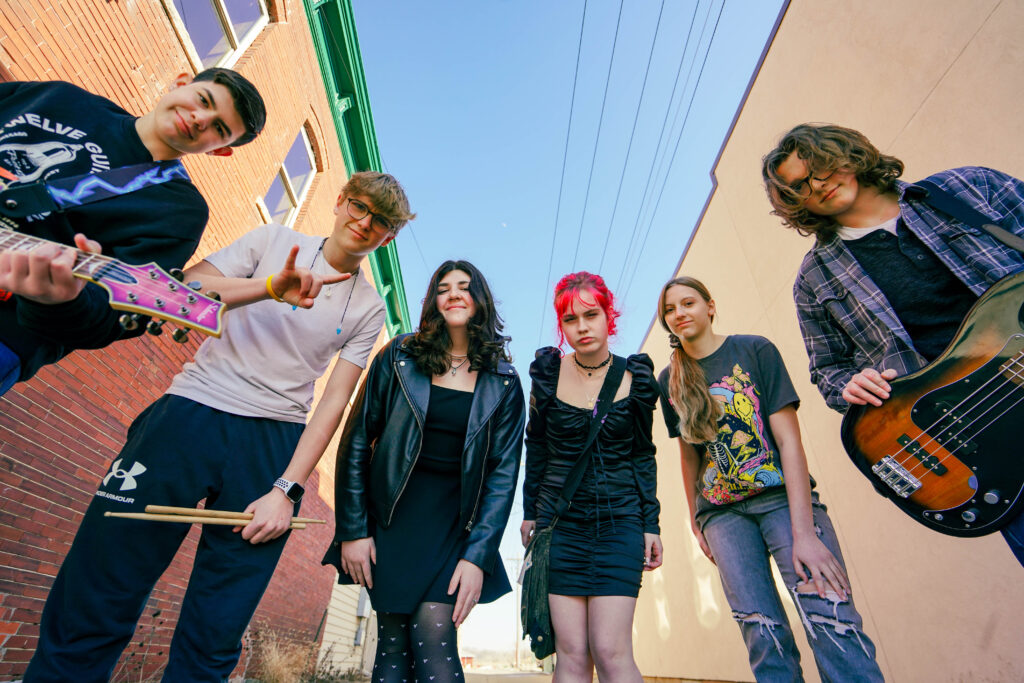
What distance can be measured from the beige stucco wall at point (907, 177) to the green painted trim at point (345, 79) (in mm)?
6498

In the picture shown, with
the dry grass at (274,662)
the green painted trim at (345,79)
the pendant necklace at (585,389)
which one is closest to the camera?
the pendant necklace at (585,389)

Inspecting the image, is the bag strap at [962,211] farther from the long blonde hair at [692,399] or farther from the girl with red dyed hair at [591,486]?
the girl with red dyed hair at [591,486]

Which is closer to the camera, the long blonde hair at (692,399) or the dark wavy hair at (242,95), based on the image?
the dark wavy hair at (242,95)

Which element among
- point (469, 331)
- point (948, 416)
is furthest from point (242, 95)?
point (948, 416)

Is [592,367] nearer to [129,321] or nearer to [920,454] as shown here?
[920,454]

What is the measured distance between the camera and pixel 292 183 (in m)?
7.69

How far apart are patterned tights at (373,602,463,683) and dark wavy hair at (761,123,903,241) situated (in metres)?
2.19

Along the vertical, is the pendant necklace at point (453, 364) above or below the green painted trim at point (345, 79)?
below

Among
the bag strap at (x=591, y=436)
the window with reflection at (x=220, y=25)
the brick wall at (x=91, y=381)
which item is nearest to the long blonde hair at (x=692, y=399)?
the bag strap at (x=591, y=436)

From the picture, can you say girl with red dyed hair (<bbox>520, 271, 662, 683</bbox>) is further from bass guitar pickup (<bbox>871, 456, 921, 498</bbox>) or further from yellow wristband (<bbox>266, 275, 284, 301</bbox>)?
yellow wristband (<bbox>266, 275, 284, 301</bbox>)

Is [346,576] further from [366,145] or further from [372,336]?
[366,145]

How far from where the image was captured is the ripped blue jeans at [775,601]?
1.70 meters

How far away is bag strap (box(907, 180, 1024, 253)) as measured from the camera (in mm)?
1515

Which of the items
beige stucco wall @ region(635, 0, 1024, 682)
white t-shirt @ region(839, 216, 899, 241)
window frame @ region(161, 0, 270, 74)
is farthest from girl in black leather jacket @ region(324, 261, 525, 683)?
window frame @ region(161, 0, 270, 74)
